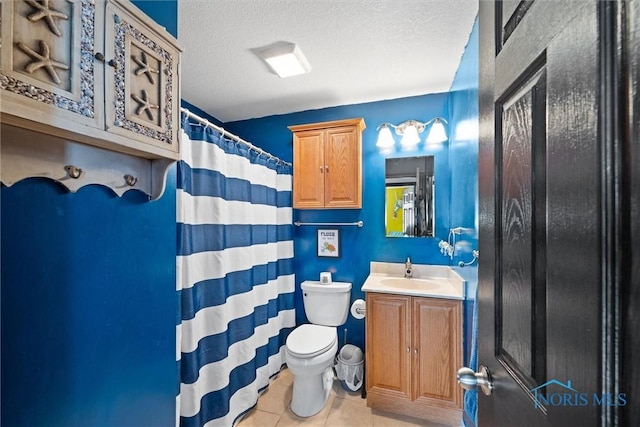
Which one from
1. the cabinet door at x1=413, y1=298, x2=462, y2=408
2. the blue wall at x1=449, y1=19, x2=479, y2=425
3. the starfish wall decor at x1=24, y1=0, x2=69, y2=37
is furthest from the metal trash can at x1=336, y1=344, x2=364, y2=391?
the starfish wall decor at x1=24, y1=0, x2=69, y2=37

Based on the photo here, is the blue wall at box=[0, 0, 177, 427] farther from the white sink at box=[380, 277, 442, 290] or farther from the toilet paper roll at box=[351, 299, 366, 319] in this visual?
the white sink at box=[380, 277, 442, 290]

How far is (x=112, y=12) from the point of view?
70cm

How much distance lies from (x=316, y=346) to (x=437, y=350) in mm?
801

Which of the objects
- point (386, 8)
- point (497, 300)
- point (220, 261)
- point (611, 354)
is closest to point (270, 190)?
point (220, 261)

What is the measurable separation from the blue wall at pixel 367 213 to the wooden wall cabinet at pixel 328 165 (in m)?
0.18

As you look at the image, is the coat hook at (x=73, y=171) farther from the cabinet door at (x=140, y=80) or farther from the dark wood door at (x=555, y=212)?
the dark wood door at (x=555, y=212)

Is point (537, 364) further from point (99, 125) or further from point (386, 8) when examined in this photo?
point (386, 8)

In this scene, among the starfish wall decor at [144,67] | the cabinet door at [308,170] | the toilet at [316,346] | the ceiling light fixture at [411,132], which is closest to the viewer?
the starfish wall decor at [144,67]

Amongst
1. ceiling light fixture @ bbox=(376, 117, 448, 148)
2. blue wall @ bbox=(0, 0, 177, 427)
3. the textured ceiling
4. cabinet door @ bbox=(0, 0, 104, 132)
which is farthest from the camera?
ceiling light fixture @ bbox=(376, 117, 448, 148)

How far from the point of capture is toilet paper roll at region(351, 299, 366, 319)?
211 centimetres

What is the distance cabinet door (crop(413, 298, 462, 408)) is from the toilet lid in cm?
61

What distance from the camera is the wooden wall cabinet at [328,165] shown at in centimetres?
218

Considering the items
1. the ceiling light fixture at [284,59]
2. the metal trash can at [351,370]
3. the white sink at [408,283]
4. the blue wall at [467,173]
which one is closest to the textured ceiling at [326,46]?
the ceiling light fixture at [284,59]

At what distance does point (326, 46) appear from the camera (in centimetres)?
158
